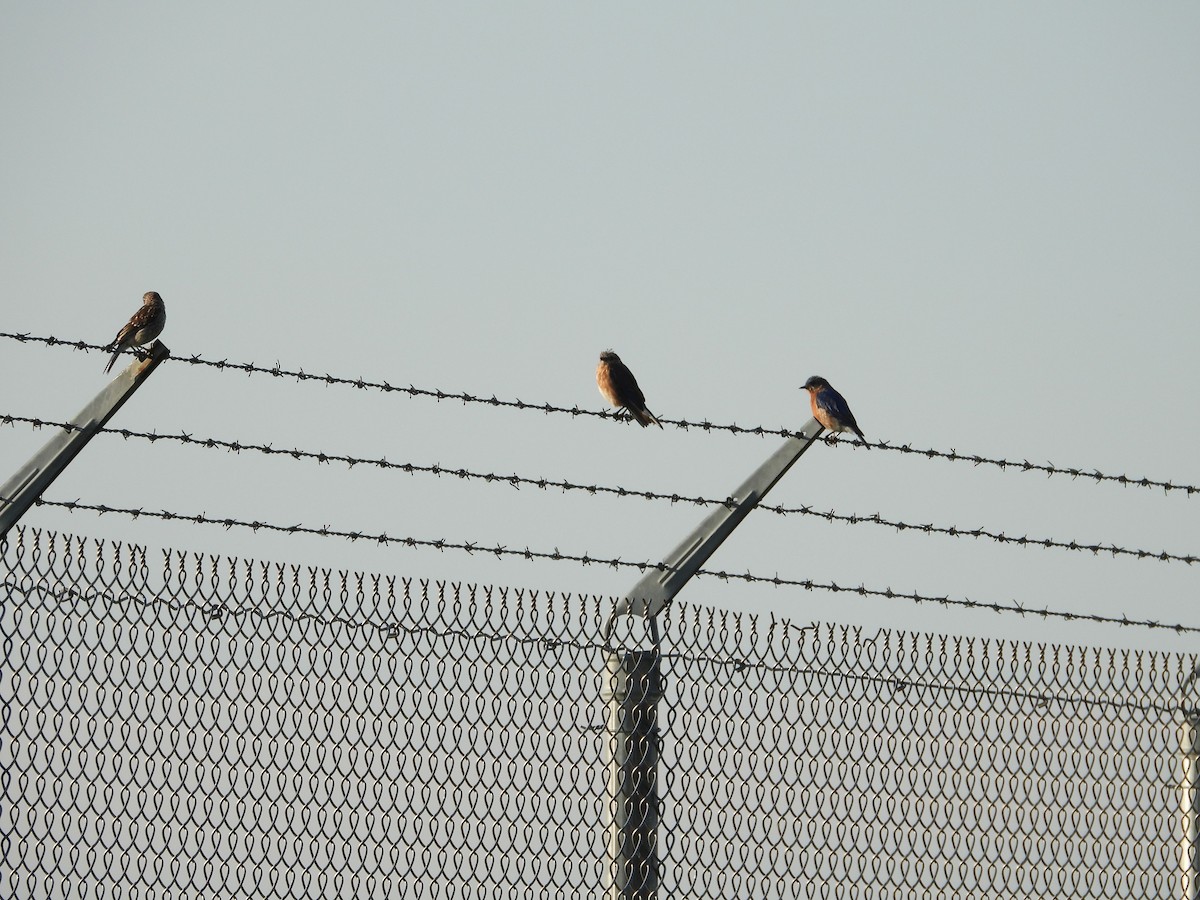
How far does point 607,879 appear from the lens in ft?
14.5

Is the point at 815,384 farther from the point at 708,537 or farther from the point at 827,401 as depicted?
the point at 708,537

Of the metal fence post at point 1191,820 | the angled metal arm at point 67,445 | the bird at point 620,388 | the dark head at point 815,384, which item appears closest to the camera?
the angled metal arm at point 67,445

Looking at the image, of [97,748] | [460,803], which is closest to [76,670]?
[97,748]

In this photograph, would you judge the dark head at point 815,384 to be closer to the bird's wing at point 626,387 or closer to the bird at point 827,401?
the bird at point 827,401

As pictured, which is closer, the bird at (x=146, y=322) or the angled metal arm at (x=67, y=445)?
the angled metal arm at (x=67, y=445)

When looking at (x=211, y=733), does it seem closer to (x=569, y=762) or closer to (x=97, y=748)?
(x=97, y=748)

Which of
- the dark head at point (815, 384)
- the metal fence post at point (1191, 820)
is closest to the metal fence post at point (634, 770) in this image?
the metal fence post at point (1191, 820)

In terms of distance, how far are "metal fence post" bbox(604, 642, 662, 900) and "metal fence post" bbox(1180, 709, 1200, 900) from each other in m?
1.91

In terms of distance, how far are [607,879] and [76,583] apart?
154 cm

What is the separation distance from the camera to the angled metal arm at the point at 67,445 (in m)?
3.94

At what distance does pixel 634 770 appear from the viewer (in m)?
4.48

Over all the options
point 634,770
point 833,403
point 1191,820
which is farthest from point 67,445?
point 833,403

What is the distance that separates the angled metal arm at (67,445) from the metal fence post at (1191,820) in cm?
338

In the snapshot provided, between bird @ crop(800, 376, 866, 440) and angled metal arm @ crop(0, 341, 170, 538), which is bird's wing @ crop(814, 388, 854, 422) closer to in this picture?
bird @ crop(800, 376, 866, 440)
